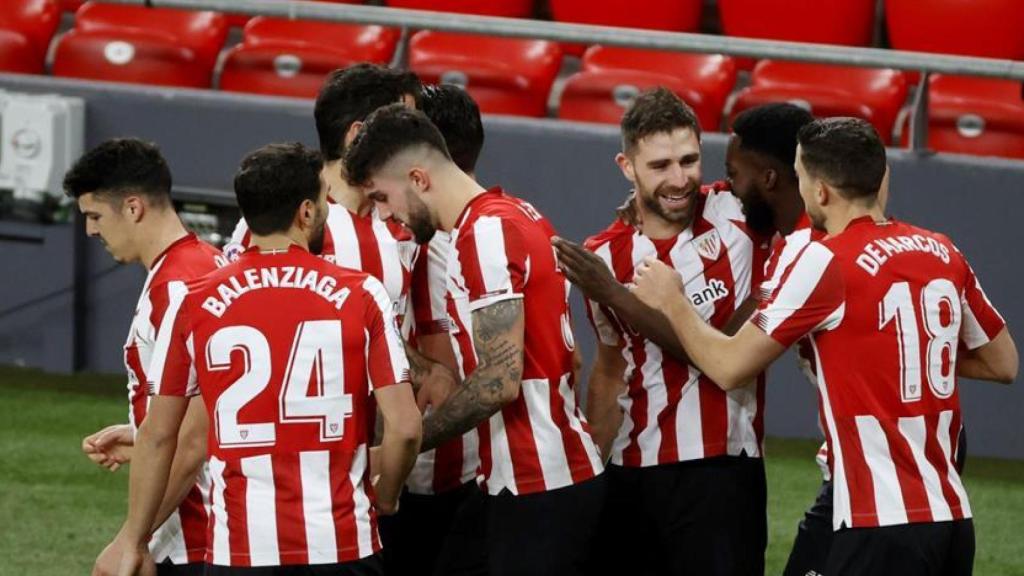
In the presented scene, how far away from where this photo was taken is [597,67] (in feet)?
28.4

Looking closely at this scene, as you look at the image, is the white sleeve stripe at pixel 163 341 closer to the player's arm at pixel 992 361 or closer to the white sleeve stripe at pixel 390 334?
the white sleeve stripe at pixel 390 334

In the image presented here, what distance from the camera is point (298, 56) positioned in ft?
28.9

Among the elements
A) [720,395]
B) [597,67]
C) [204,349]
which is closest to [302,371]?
[204,349]

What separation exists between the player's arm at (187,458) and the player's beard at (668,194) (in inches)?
53.6

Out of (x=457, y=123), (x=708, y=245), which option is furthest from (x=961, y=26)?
(x=457, y=123)

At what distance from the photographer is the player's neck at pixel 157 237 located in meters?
4.44

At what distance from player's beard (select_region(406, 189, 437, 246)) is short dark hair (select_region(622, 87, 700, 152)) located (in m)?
0.70

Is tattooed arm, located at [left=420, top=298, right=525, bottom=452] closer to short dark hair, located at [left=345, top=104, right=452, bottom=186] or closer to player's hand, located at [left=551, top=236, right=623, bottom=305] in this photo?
player's hand, located at [left=551, top=236, right=623, bottom=305]

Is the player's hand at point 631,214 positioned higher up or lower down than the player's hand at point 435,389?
higher up

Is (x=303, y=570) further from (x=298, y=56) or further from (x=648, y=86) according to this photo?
(x=298, y=56)

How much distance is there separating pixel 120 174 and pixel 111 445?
0.69m

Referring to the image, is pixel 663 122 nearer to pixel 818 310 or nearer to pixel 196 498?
pixel 818 310

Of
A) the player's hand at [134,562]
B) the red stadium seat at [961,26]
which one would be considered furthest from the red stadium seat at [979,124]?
the player's hand at [134,562]

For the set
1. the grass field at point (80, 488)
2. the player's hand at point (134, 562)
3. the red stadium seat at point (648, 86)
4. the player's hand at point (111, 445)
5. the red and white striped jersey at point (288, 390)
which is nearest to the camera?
the red and white striped jersey at point (288, 390)
